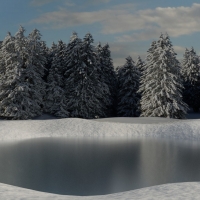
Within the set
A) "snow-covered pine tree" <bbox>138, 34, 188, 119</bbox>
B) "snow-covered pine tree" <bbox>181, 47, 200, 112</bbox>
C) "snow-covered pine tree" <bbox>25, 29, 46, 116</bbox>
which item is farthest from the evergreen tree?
"snow-covered pine tree" <bbox>181, 47, 200, 112</bbox>

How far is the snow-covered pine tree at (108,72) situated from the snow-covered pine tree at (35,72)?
29.1 ft

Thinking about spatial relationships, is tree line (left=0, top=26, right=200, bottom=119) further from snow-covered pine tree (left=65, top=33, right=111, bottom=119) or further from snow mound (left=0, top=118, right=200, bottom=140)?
snow mound (left=0, top=118, right=200, bottom=140)

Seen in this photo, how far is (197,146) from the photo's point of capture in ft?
71.8

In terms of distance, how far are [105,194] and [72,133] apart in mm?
16959

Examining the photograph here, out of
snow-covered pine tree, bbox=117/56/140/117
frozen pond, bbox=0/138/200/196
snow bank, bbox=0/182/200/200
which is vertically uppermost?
snow-covered pine tree, bbox=117/56/140/117

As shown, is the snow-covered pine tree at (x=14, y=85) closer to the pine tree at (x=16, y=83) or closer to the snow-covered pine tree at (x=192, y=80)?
the pine tree at (x=16, y=83)

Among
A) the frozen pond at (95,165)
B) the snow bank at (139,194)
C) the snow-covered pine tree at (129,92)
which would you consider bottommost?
the frozen pond at (95,165)

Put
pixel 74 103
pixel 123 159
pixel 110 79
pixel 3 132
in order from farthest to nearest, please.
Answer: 1. pixel 110 79
2. pixel 74 103
3. pixel 3 132
4. pixel 123 159

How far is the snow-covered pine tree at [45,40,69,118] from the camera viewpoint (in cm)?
3925

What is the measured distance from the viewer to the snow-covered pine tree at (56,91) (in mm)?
39250

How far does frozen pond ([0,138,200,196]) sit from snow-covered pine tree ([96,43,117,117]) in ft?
74.8

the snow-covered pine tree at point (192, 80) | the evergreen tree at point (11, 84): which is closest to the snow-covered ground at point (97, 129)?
the evergreen tree at point (11, 84)

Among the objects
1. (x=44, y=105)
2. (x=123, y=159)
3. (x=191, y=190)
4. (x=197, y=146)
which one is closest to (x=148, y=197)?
(x=191, y=190)

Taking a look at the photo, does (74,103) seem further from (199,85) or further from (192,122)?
(199,85)
